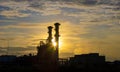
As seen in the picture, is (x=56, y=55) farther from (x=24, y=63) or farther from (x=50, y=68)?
(x=24, y=63)

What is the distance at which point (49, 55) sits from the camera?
38.5 metres

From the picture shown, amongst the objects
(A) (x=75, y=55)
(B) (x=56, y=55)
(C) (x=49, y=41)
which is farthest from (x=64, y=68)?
(A) (x=75, y=55)

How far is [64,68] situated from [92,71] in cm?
384

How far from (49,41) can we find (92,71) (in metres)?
8.26

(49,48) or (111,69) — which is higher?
(49,48)

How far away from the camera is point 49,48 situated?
131 feet

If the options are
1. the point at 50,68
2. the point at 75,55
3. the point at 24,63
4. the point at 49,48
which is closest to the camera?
the point at 50,68

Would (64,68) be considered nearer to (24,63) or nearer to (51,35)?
(51,35)

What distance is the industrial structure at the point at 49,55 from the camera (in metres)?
36.5

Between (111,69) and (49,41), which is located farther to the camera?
(49,41)

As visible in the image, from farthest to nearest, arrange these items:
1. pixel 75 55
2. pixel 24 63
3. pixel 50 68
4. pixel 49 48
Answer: pixel 75 55, pixel 24 63, pixel 49 48, pixel 50 68

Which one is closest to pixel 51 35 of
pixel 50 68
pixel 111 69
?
pixel 50 68

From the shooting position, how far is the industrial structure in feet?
120

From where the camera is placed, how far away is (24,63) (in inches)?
1940
